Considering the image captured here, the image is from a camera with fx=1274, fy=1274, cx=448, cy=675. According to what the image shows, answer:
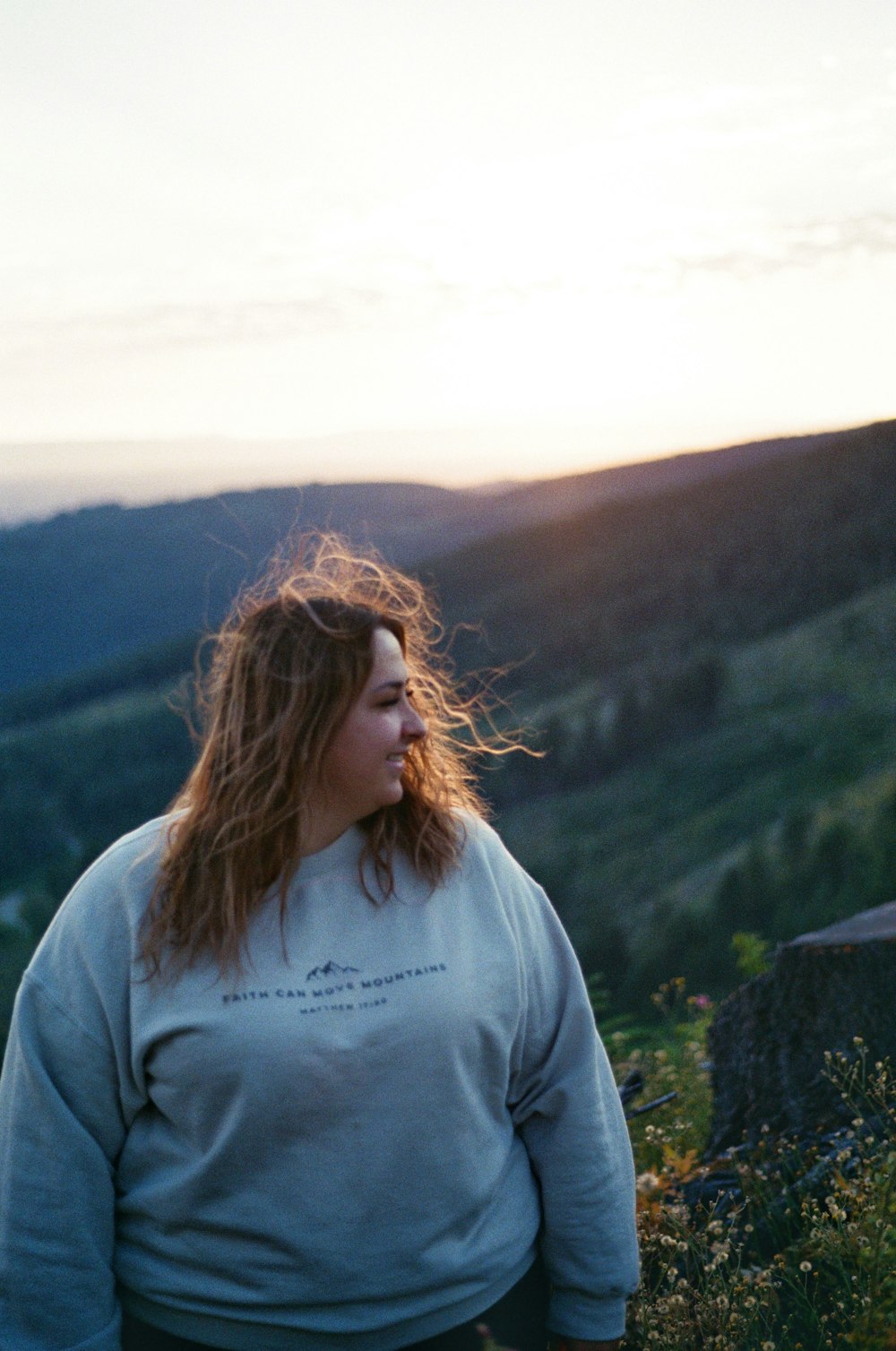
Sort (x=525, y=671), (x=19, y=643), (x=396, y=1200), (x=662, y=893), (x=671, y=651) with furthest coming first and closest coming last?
1. (x=19, y=643)
2. (x=525, y=671)
3. (x=671, y=651)
4. (x=662, y=893)
5. (x=396, y=1200)

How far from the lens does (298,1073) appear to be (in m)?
1.92

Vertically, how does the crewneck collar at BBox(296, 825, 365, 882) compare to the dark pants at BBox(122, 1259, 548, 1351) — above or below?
above

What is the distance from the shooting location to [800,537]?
363 inches

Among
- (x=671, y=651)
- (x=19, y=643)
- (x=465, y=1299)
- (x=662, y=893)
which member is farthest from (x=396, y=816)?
(x=19, y=643)

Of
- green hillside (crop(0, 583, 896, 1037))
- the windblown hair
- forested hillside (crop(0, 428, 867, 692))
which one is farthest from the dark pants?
forested hillside (crop(0, 428, 867, 692))

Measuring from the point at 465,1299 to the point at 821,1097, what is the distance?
5.24ft

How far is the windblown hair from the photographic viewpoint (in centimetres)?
200

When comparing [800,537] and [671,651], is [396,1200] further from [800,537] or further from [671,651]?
[800,537]

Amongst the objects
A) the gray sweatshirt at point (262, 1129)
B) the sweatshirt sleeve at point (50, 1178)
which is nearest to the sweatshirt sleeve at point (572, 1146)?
the gray sweatshirt at point (262, 1129)

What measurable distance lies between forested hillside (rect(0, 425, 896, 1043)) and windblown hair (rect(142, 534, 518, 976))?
3244mm

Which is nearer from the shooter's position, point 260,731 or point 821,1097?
point 260,731

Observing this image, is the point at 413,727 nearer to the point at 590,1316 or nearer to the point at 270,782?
the point at 270,782

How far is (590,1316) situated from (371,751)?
1.04 m

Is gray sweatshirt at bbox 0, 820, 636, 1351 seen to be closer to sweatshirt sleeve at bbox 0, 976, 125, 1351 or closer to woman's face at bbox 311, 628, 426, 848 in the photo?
sweatshirt sleeve at bbox 0, 976, 125, 1351
